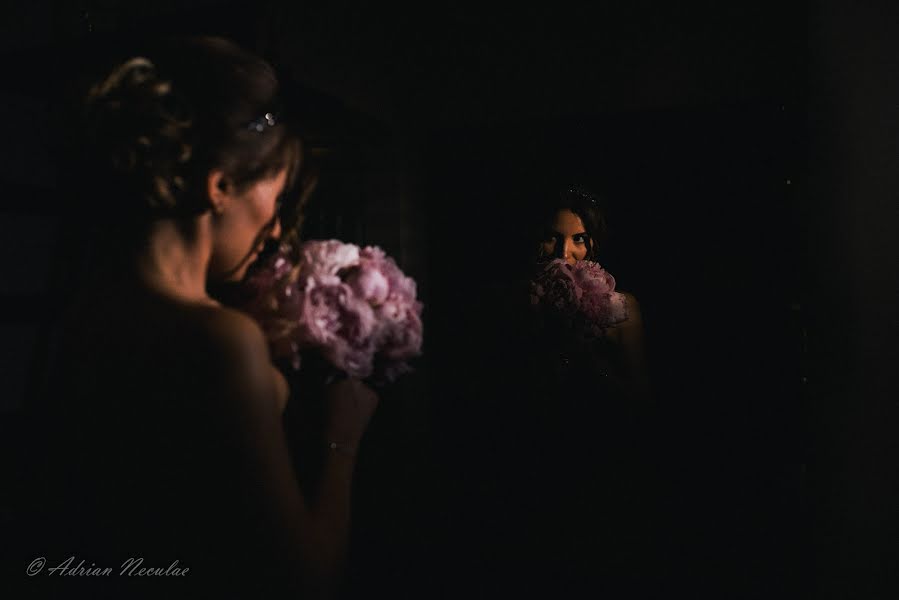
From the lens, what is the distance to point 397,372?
113 centimetres

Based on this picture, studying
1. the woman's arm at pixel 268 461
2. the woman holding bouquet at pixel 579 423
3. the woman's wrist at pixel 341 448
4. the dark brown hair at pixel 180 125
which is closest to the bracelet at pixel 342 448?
the woman's wrist at pixel 341 448

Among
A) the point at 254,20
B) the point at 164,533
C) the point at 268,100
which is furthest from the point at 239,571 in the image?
the point at 254,20

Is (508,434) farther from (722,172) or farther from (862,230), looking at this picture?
(862,230)

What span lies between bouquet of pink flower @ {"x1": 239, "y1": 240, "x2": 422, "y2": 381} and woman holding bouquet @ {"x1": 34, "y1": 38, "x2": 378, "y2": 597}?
111 millimetres

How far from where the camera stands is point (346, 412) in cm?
110

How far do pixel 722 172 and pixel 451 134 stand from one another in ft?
2.44

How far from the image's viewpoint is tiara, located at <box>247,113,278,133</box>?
0.92 metres

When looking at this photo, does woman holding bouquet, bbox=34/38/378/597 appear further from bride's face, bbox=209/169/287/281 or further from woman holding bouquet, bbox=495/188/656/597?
woman holding bouquet, bbox=495/188/656/597

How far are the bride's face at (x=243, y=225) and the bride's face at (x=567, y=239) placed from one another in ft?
2.25

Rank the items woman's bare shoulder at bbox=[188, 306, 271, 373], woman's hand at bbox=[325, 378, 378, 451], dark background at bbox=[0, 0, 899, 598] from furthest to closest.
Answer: dark background at bbox=[0, 0, 899, 598] < woman's hand at bbox=[325, 378, 378, 451] < woman's bare shoulder at bbox=[188, 306, 271, 373]

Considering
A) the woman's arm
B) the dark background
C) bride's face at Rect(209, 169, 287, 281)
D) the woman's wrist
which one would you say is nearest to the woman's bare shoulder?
the woman's arm

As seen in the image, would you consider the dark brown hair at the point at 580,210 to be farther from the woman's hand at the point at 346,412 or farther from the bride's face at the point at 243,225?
the bride's face at the point at 243,225

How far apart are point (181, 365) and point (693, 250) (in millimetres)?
1065

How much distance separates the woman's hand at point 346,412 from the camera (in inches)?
42.5
